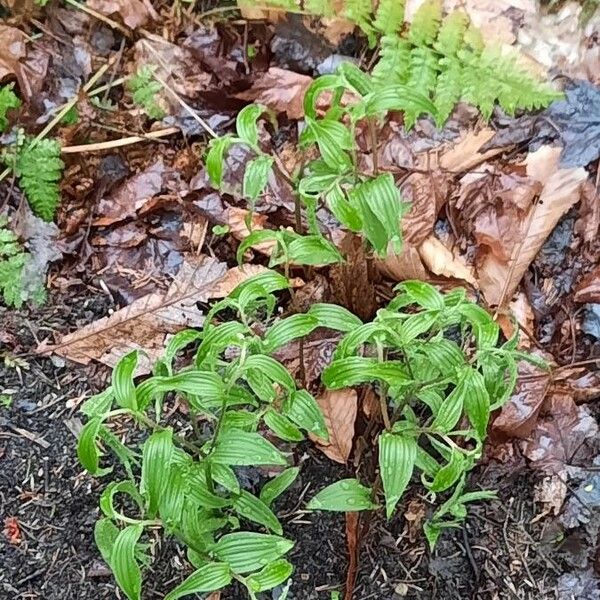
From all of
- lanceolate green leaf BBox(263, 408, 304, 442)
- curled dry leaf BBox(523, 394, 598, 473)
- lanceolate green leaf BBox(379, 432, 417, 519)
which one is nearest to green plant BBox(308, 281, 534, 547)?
lanceolate green leaf BBox(379, 432, 417, 519)

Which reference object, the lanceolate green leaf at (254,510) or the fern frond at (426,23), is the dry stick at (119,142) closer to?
the fern frond at (426,23)

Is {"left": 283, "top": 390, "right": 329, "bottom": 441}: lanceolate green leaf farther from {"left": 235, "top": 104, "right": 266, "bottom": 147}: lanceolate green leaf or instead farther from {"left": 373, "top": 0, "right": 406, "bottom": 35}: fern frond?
{"left": 373, "top": 0, "right": 406, "bottom": 35}: fern frond

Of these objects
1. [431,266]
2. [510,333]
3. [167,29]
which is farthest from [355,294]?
[167,29]

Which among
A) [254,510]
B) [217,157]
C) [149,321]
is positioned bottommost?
[149,321]

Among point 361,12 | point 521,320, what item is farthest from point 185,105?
point 521,320

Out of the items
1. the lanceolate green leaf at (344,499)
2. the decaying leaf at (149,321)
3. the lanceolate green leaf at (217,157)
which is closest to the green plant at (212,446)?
the lanceolate green leaf at (344,499)

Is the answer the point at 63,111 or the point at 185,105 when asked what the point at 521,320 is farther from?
the point at 63,111
